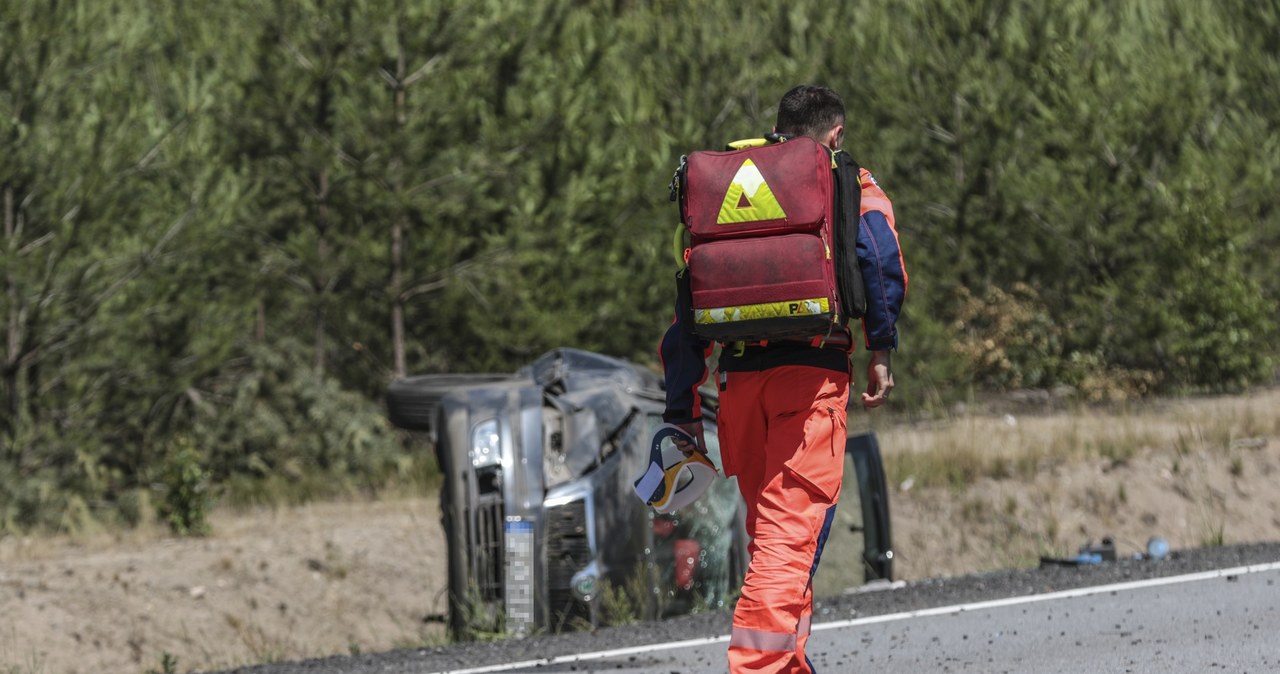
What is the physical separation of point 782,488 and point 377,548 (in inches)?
397

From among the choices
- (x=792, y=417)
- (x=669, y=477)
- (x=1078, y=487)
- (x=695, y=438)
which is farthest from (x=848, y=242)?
(x=1078, y=487)

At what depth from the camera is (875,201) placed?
16.0ft

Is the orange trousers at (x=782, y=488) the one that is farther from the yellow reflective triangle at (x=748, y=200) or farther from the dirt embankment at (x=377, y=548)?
the dirt embankment at (x=377, y=548)

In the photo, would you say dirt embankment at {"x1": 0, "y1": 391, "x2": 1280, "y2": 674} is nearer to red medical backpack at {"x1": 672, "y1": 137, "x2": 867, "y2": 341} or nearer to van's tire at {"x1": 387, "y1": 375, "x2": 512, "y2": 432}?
van's tire at {"x1": 387, "y1": 375, "x2": 512, "y2": 432}

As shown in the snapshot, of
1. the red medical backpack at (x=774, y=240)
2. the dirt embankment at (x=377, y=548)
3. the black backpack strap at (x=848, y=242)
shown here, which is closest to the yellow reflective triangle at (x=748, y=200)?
the red medical backpack at (x=774, y=240)

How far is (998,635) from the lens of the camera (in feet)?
22.7

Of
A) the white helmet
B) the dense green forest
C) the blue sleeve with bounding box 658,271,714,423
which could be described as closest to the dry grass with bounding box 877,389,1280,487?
the dense green forest

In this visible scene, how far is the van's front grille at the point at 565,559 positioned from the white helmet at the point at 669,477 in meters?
3.12

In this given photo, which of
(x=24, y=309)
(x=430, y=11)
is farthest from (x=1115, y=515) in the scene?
(x=24, y=309)

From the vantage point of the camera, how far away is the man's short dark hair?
5.00 meters

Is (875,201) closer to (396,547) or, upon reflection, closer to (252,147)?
(396,547)

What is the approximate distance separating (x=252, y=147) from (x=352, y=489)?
3.88 meters

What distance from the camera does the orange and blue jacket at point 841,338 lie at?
15.7 ft

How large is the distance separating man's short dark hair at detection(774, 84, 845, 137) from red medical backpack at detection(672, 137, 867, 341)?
21 cm
